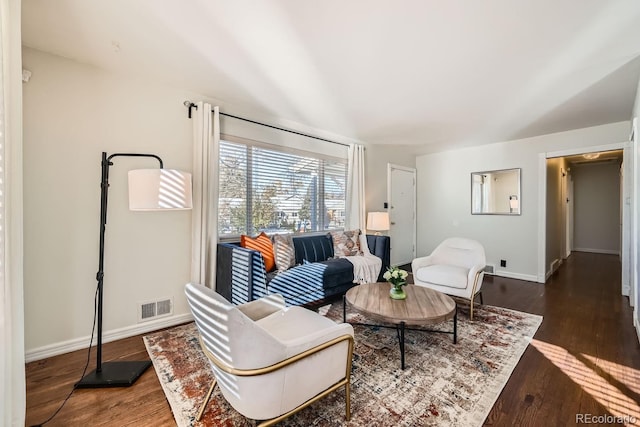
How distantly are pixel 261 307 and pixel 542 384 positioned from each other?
79.6 inches

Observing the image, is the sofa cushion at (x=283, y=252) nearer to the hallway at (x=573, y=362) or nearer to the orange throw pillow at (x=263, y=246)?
the orange throw pillow at (x=263, y=246)

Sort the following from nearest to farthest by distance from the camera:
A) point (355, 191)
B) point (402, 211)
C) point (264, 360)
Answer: point (264, 360) < point (355, 191) < point (402, 211)

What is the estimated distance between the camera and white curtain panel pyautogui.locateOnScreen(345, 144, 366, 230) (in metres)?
4.68

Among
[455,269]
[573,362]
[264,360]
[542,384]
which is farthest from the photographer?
[455,269]

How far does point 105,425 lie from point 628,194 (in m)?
5.99

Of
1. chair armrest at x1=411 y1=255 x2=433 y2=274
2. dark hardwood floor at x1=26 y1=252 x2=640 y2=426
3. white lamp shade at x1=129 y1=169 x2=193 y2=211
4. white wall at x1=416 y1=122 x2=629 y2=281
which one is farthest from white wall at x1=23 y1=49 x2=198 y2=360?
white wall at x1=416 y1=122 x2=629 y2=281

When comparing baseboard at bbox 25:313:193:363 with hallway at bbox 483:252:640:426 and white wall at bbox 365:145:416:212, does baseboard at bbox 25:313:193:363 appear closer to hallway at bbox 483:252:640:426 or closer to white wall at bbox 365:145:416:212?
hallway at bbox 483:252:640:426

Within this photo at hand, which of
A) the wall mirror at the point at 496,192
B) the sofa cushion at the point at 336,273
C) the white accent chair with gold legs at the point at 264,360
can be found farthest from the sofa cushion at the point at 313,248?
the wall mirror at the point at 496,192

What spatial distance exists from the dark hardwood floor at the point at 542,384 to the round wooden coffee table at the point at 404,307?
58 cm

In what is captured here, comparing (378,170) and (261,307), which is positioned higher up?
(378,170)

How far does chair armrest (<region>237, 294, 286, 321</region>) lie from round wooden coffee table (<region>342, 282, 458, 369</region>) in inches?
25.5

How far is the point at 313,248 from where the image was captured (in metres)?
3.75

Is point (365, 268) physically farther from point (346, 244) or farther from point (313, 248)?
point (313, 248)

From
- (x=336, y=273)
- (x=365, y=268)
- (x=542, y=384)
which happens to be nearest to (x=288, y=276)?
(x=336, y=273)
